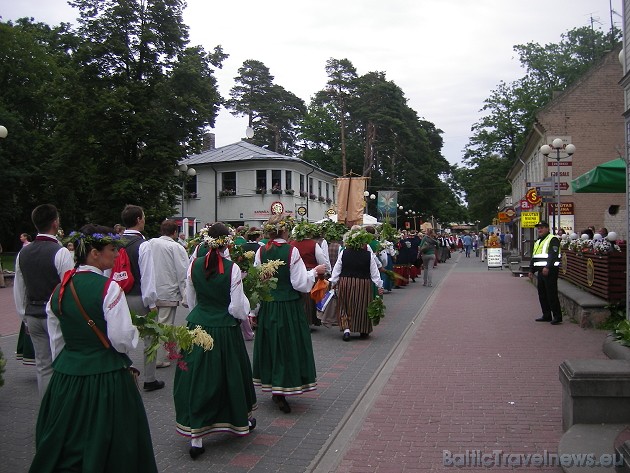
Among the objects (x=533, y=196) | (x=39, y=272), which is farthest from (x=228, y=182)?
(x=39, y=272)

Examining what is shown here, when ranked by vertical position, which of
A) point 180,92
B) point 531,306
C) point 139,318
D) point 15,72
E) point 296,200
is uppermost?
point 15,72

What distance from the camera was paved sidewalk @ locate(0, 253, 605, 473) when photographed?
506 cm

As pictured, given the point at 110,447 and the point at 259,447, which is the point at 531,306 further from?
the point at 110,447

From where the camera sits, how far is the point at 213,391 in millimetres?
5055

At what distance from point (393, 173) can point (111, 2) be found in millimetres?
34027

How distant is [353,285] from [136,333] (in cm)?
724

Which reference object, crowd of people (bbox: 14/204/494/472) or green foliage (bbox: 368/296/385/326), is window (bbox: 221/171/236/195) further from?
crowd of people (bbox: 14/204/494/472)

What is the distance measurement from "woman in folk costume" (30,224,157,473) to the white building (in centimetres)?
3964

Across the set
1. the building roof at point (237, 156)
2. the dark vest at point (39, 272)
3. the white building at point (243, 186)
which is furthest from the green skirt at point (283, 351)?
the building roof at point (237, 156)

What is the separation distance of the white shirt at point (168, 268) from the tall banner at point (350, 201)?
30.6ft

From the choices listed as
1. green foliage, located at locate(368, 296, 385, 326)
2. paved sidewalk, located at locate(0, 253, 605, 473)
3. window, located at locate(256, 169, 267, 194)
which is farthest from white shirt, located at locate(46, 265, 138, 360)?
window, located at locate(256, 169, 267, 194)

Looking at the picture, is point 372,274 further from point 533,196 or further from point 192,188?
point 192,188

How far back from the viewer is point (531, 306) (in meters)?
15.3

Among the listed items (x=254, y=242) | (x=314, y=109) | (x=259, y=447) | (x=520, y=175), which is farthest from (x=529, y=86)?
(x=259, y=447)
